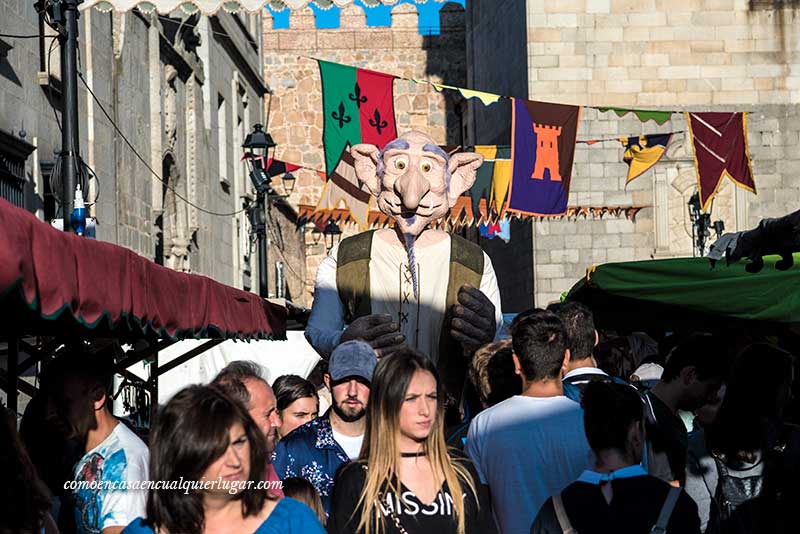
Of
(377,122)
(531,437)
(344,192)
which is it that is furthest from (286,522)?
(344,192)

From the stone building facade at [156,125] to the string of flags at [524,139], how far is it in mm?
2971

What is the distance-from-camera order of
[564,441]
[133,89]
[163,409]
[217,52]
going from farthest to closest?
[217,52] → [133,89] → [564,441] → [163,409]

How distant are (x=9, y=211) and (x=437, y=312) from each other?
2.67 meters

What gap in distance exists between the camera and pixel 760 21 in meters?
23.1

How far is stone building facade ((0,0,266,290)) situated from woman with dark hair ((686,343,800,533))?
33.8ft

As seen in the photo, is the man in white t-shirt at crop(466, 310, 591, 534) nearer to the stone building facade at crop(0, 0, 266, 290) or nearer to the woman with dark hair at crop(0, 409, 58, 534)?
the woman with dark hair at crop(0, 409, 58, 534)

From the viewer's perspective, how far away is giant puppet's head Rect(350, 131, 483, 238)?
20.9ft

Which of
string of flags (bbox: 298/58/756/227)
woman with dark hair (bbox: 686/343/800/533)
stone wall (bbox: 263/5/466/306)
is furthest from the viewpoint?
stone wall (bbox: 263/5/466/306)

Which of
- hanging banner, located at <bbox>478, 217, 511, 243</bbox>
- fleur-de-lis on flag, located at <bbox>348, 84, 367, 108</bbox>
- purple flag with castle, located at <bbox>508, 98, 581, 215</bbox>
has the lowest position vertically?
hanging banner, located at <bbox>478, 217, 511, 243</bbox>

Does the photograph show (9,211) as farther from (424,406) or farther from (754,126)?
(754,126)

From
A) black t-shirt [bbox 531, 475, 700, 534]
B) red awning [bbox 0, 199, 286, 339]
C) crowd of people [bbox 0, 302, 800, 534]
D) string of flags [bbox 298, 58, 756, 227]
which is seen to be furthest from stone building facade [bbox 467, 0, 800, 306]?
black t-shirt [bbox 531, 475, 700, 534]

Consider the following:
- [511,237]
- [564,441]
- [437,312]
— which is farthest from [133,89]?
[564,441]

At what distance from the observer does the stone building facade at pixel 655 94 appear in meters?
22.8

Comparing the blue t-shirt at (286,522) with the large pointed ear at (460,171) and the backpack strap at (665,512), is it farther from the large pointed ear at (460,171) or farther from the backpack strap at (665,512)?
the large pointed ear at (460,171)
